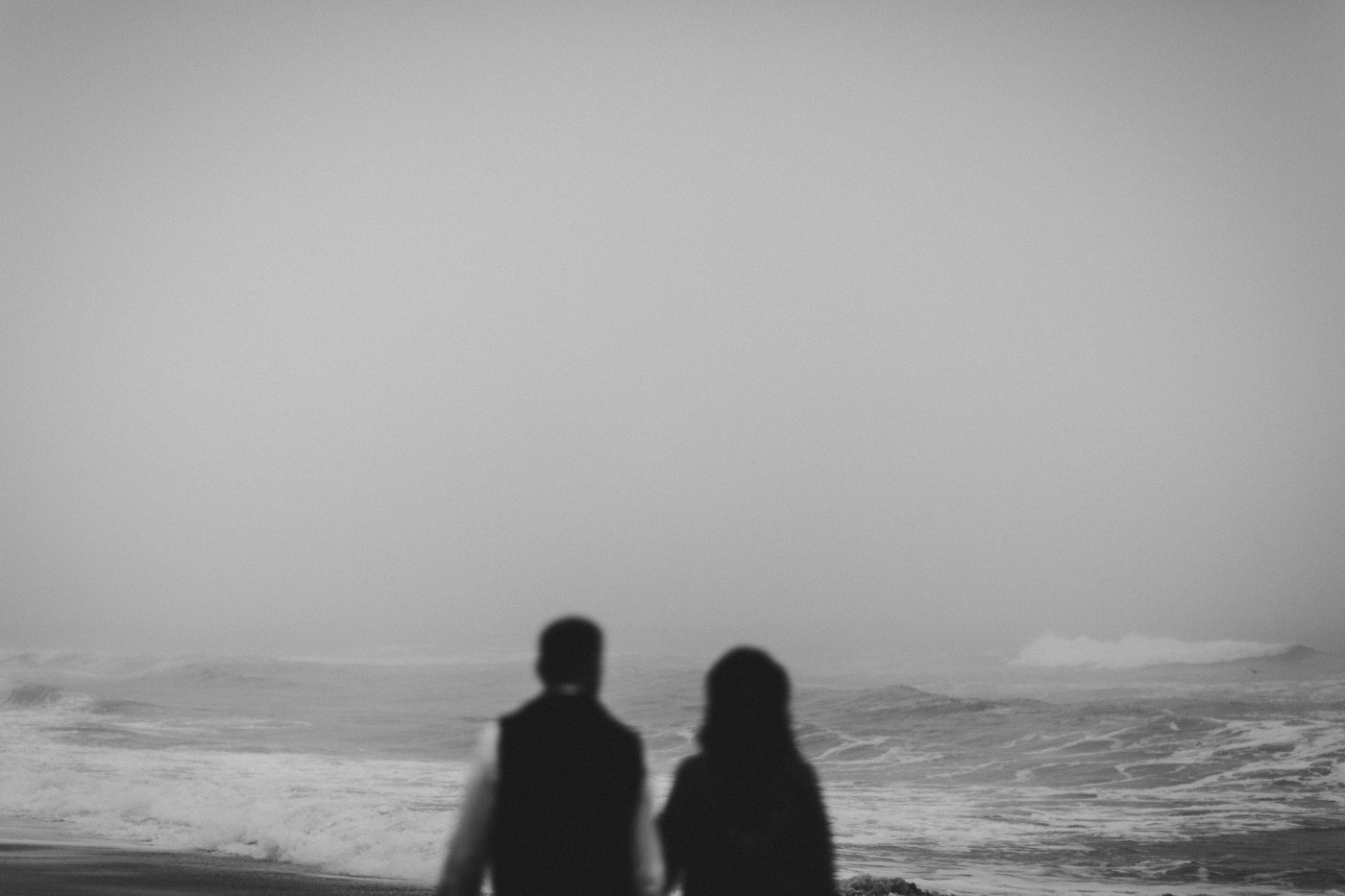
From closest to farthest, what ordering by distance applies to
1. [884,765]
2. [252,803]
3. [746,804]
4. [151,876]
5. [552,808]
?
[552,808]
[746,804]
[151,876]
[252,803]
[884,765]

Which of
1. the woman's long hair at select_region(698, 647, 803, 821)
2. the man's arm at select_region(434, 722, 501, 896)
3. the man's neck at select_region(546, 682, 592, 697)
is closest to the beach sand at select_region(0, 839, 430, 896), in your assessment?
the man's arm at select_region(434, 722, 501, 896)

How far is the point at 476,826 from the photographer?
3.01 meters

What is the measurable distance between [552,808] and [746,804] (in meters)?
0.52

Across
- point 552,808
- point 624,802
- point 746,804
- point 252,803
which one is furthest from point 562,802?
point 252,803

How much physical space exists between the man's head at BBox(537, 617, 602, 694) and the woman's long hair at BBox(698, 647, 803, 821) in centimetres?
32

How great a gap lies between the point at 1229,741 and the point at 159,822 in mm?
19187

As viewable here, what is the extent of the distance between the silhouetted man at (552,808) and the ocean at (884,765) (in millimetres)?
8514

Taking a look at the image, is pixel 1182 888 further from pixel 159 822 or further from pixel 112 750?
pixel 112 750

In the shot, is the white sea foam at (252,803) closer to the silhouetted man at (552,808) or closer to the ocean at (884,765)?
the ocean at (884,765)

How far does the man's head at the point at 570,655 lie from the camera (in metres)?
3.08

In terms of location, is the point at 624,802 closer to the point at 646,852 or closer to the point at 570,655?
the point at 646,852

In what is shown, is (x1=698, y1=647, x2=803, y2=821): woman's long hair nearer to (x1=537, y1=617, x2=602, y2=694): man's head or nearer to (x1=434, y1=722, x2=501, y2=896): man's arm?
(x1=537, y1=617, x2=602, y2=694): man's head

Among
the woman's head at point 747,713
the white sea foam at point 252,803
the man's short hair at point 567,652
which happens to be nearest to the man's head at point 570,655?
the man's short hair at point 567,652

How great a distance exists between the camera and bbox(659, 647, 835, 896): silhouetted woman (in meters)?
3.14
